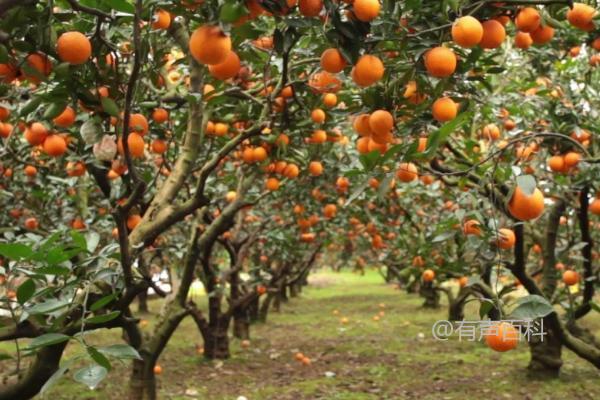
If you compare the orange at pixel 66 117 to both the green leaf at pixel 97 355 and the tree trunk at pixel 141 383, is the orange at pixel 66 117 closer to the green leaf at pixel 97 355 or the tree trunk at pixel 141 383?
the green leaf at pixel 97 355

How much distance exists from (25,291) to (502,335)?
1709 mm

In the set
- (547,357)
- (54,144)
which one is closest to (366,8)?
(54,144)

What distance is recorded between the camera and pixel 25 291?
1.98 meters

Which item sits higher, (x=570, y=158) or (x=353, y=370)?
(x=570, y=158)

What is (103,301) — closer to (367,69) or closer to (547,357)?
(367,69)

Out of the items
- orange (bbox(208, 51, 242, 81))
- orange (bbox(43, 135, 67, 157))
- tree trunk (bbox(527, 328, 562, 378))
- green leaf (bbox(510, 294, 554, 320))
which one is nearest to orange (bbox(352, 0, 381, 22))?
orange (bbox(208, 51, 242, 81))

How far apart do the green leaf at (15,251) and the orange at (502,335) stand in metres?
1.59

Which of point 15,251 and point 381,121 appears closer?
point 15,251

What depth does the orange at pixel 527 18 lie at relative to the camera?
2178 millimetres

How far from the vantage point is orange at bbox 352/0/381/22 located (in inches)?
69.0

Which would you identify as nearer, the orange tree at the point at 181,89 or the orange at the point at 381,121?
the orange tree at the point at 181,89

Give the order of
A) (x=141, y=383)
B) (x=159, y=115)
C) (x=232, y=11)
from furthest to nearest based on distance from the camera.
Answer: (x=141, y=383), (x=159, y=115), (x=232, y=11)

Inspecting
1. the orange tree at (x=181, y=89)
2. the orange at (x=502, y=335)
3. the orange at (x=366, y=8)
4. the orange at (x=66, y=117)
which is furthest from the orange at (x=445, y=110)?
the orange at (x=66, y=117)

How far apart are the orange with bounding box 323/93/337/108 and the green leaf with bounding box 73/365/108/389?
2422 millimetres
